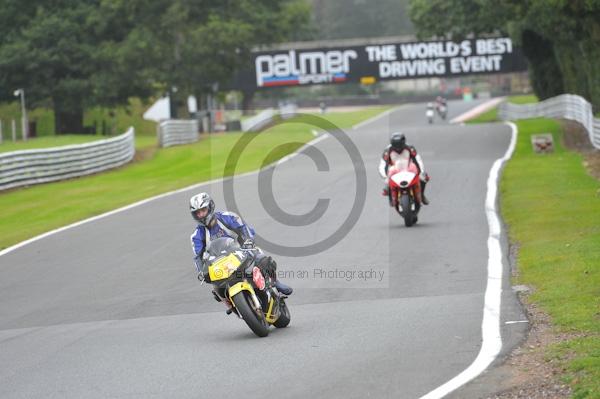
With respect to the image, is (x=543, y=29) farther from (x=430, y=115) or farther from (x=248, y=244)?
(x=248, y=244)

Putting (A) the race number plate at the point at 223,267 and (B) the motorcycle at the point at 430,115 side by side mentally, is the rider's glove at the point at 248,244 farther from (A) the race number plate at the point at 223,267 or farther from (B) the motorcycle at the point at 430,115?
(B) the motorcycle at the point at 430,115

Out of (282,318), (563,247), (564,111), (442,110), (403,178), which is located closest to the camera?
(282,318)

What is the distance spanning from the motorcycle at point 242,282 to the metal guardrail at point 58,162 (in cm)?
2142

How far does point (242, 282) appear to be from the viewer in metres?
10.4

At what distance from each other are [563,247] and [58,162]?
22.7m

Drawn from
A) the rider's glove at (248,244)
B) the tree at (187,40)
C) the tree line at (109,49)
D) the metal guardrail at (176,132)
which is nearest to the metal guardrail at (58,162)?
the metal guardrail at (176,132)

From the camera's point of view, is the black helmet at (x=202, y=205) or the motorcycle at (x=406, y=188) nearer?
the black helmet at (x=202, y=205)

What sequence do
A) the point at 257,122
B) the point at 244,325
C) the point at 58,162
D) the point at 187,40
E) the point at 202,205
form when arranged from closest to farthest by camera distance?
the point at 202,205 → the point at 244,325 → the point at 58,162 → the point at 187,40 → the point at 257,122

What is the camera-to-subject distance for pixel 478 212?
20.1 m

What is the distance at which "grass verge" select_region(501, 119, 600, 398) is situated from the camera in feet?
29.0

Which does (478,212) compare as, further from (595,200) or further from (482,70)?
(482,70)

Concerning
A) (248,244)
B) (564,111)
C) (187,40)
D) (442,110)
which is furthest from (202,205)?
(442,110)

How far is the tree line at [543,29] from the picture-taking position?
32.0 m

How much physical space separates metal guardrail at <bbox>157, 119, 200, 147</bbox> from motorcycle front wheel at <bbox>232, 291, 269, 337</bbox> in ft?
127
